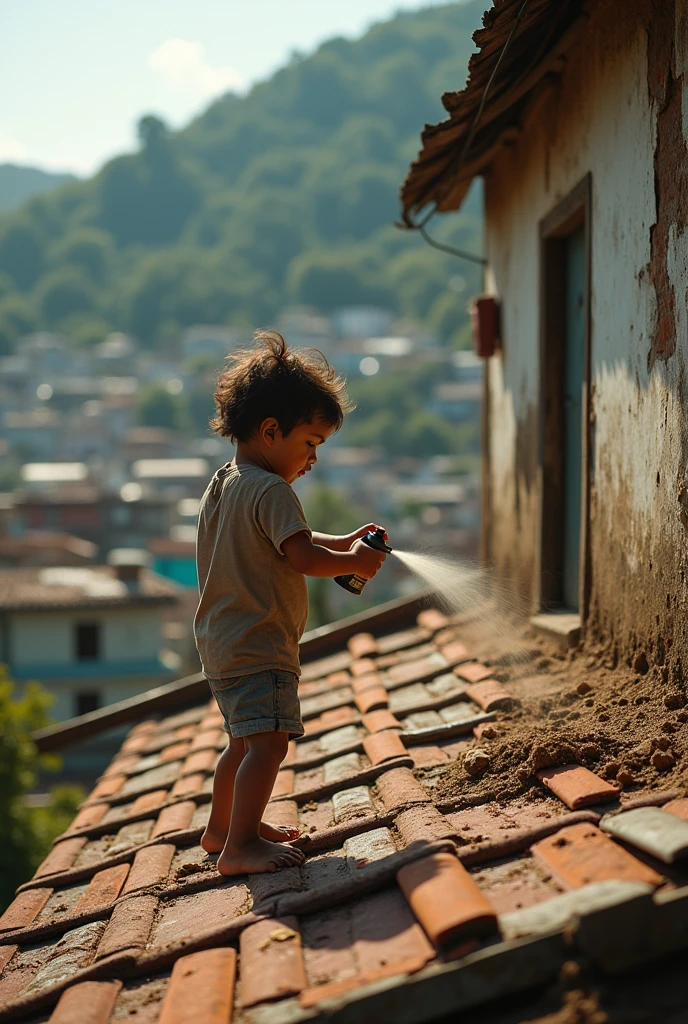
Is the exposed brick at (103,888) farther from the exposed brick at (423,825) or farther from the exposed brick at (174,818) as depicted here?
the exposed brick at (423,825)

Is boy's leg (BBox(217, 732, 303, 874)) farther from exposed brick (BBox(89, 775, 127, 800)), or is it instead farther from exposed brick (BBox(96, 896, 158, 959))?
exposed brick (BBox(89, 775, 127, 800))

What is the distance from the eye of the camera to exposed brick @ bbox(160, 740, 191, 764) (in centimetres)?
489

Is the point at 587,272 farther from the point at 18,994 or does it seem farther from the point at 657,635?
the point at 18,994

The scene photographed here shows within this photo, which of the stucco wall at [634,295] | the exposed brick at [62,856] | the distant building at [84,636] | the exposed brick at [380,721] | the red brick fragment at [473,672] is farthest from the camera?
the distant building at [84,636]

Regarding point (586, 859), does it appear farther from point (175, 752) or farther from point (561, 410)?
point (561, 410)

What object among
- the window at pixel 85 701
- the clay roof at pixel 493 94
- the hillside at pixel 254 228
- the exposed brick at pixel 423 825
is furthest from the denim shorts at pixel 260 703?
the hillside at pixel 254 228

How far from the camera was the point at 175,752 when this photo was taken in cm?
501

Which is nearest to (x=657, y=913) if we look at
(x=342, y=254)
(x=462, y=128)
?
(x=462, y=128)

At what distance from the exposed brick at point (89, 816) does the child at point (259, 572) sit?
124cm

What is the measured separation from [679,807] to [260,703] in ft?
3.69

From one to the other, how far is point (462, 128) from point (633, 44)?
130 cm

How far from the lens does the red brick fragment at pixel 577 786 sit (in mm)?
2516

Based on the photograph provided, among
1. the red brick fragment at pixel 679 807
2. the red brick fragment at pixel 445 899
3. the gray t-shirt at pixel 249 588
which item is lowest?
the red brick fragment at pixel 445 899

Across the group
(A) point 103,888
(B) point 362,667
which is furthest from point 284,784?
(B) point 362,667
